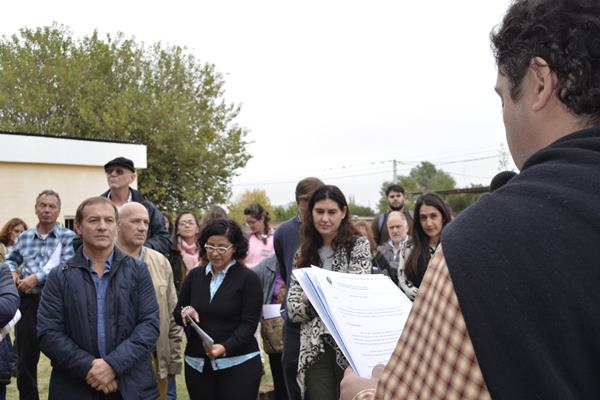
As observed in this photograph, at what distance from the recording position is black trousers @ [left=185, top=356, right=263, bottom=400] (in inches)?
188

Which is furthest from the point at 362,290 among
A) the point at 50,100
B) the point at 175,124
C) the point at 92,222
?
the point at 50,100

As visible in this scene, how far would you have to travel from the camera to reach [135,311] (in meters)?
4.30

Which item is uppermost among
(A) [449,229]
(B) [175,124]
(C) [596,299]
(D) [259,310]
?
(B) [175,124]

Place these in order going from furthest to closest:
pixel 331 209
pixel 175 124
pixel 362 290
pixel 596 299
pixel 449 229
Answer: pixel 175 124
pixel 331 209
pixel 362 290
pixel 449 229
pixel 596 299

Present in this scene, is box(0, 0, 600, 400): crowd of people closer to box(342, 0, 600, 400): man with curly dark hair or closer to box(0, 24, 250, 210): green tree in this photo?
box(342, 0, 600, 400): man with curly dark hair

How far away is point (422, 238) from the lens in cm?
530

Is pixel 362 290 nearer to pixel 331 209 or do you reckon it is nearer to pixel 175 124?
pixel 331 209

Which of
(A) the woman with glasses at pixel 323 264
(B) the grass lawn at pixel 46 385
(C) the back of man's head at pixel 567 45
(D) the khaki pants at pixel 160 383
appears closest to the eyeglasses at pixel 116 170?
(D) the khaki pants at pixel 160 383

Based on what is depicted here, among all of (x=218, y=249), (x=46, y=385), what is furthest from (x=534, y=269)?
(x=46, y=385)

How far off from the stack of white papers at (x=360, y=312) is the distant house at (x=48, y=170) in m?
17.8

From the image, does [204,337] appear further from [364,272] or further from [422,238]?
[422,238]

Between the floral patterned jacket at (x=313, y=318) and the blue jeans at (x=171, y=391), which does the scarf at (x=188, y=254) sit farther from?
the floral patterned jacket at (x=313, y=318)

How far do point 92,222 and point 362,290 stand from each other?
8.31ft

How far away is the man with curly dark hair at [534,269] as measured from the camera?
3.09 feet
